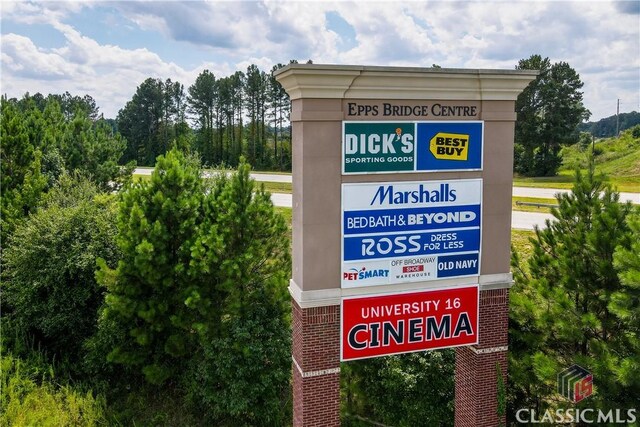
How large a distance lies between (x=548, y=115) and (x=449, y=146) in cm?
4059

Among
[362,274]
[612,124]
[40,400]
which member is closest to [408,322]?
[362,274]

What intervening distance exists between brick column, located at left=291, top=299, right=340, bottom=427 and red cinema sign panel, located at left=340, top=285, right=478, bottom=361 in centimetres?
23

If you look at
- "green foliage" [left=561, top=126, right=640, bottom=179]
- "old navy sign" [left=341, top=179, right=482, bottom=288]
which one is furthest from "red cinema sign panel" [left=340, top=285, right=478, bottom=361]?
"green foliage" [left=561, top=126, right=640, bottom=179]

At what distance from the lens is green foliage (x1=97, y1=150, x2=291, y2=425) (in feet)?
51.2

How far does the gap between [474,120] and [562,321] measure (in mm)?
4541

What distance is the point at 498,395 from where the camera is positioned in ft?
38.3

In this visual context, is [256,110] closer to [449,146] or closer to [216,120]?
[216,120]

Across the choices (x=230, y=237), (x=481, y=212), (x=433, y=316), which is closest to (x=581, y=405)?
(x=433, y=316)

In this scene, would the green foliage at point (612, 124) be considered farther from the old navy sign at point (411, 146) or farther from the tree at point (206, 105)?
the old navy sign at point (411, 146)

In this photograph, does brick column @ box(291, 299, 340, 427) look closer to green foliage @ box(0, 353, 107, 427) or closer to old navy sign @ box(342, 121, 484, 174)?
old navy sign @ box(342, 121, 484, 174)

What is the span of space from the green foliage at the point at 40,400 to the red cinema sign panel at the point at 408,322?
10.4m

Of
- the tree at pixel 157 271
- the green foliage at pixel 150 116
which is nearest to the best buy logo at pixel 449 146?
the tree at pixel 157 271

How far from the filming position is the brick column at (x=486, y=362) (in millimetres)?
11258

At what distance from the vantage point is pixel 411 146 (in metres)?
10.3
